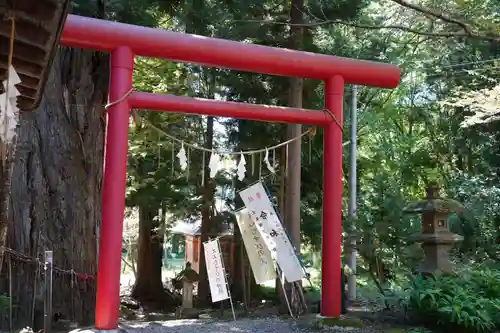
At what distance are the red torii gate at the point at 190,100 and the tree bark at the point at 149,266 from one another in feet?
27.8

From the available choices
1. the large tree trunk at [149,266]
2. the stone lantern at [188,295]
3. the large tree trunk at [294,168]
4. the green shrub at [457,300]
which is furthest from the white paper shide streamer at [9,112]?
the large tree trunk at [149,266]

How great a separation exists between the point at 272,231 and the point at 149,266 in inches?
338

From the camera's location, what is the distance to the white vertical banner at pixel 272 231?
251 inches

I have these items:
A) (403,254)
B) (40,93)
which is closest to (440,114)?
(403,254)

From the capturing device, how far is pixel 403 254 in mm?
7742

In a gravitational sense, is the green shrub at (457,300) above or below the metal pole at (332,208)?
below

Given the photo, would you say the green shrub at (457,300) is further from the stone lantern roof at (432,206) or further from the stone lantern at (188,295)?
the stone lantern at (188,295)

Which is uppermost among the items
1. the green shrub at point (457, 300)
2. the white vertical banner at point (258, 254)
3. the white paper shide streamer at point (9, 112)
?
the white paper shide streamer at point (9, 112)

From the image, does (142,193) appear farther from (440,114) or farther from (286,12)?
(440,114)

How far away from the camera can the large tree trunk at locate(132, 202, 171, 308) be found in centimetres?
1381

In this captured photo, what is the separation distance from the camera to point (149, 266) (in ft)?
46.6

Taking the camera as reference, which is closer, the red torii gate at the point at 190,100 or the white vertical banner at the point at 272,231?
the red torii gate at the point at 190,100

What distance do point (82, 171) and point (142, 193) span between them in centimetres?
333

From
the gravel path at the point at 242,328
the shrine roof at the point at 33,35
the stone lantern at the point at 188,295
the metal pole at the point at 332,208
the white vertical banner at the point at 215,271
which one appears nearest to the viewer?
the shrine roof at the point at 33,35
